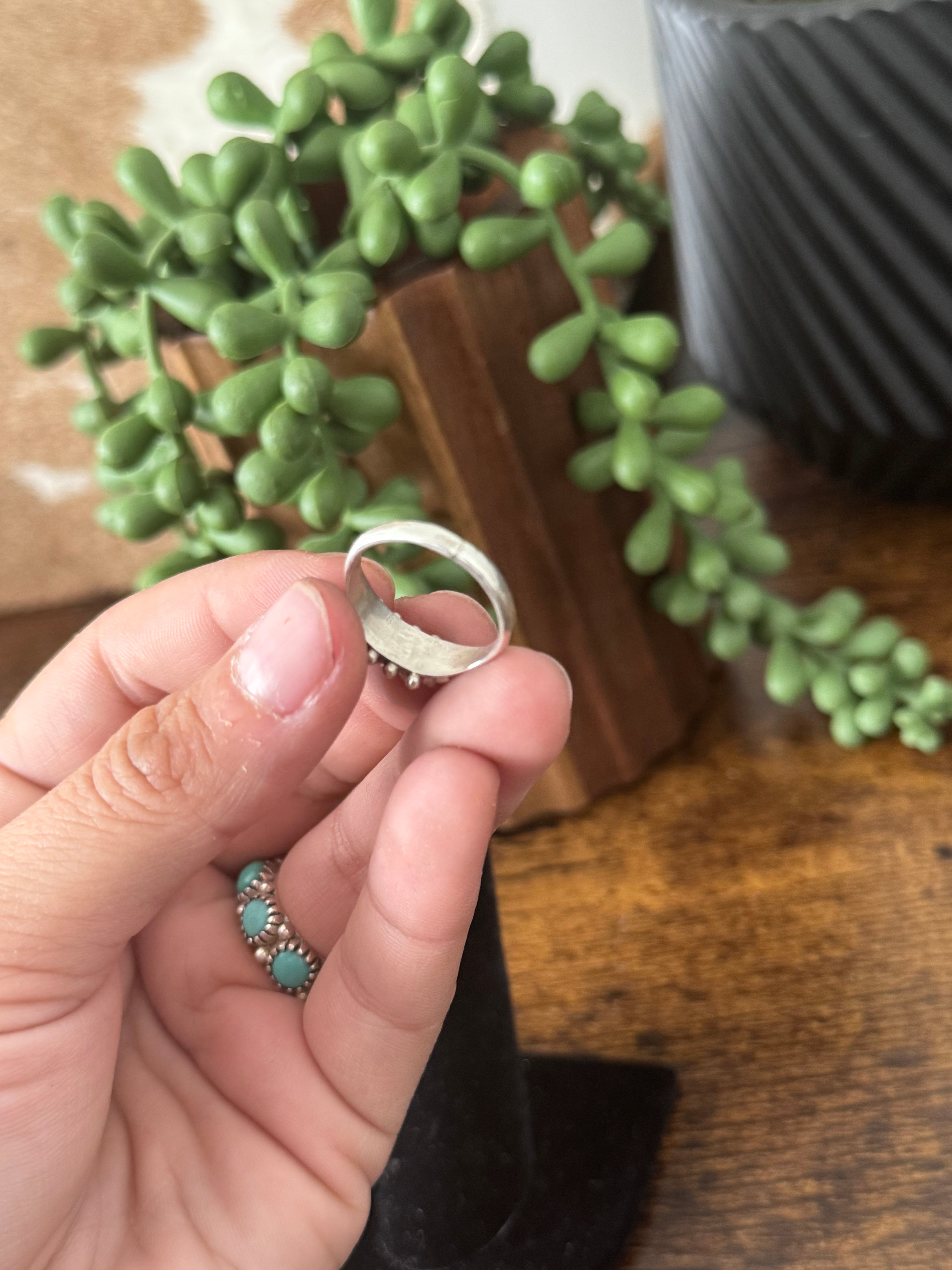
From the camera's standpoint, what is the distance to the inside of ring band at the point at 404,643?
30 centimetres

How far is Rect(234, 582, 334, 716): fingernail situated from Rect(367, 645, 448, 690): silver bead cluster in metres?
0.05

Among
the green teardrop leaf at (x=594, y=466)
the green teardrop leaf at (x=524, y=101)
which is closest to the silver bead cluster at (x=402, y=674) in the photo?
the green teardrop leaf at (x=594, y=466)

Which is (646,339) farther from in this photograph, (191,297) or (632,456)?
(191,297)

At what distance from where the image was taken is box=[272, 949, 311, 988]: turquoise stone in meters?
0.35

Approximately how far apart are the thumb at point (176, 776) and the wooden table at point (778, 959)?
0.59ft

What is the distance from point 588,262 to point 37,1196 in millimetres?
311

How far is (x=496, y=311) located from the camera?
1.15 feet

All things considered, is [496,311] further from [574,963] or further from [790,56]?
[574,963]

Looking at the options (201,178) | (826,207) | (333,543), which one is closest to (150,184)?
(201,178)

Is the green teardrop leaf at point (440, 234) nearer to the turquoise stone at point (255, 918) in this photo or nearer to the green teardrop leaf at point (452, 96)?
the green teardrop leaf at point (452, 96)

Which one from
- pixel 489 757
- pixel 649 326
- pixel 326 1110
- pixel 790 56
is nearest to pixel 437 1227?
pixel 326 1110

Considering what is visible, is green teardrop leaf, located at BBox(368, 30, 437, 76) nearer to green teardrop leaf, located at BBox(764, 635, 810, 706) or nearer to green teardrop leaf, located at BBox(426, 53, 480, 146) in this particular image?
green teardrop leaf, located at BBox(426, 53, 480, 146)

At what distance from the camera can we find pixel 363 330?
1.04 feet

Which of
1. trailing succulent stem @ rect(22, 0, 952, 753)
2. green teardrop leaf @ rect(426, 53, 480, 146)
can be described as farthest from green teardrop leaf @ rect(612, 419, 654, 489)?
green teardrop leaf @ rect(426, 53, 480, 146)
